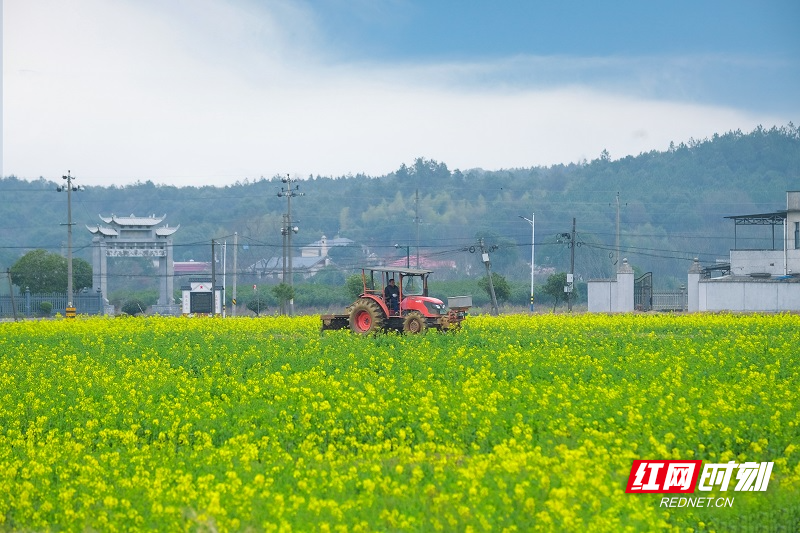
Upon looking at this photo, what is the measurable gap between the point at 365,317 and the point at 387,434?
16021 millimetres

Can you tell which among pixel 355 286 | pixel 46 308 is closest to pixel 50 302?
pixel 46 308

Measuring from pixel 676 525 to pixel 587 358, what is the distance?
38.4 ft

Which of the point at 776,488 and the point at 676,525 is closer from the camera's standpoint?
the point at 676,525

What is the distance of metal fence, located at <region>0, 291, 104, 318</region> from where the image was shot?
65938 mm

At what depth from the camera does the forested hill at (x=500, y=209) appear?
5022 inches

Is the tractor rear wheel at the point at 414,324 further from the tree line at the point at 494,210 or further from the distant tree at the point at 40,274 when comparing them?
the tree line at the point at 494,210

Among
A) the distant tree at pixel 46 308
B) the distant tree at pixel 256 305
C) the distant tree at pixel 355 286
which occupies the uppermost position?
the distant tree at pixel 355 286

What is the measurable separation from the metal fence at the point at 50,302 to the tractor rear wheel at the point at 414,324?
134 feet

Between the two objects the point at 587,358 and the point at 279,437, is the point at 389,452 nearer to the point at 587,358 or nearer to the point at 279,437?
the point at 279,437

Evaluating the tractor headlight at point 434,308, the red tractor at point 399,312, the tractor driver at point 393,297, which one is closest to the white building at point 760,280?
the red tractor at point 399,312

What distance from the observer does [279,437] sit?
14547mm

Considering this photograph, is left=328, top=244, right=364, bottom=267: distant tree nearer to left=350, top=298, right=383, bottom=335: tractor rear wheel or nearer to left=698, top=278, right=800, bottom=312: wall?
left=698, top=278, right=800, bottom=312: wall

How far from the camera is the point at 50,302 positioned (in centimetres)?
6700

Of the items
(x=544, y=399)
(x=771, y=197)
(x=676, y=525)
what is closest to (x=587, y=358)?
(x=544, y=399)
